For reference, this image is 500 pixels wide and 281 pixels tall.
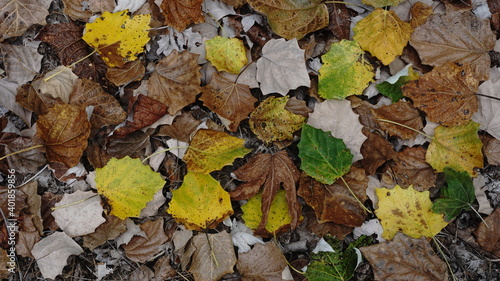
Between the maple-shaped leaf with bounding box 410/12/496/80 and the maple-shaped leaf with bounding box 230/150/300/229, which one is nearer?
the maple-shaped leaf with bounding box 230/150/300/229

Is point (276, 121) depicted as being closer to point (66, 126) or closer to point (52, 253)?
point (66, 126)

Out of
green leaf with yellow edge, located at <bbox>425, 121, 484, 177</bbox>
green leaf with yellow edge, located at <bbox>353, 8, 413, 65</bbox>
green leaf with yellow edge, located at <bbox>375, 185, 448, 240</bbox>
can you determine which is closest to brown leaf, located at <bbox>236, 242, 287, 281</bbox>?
green leaf with yellow edge, located at <bbox>375, 185, 448, 240</bbox>

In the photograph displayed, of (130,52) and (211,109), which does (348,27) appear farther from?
(130,52)

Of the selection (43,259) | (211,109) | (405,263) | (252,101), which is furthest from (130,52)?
(405,263)

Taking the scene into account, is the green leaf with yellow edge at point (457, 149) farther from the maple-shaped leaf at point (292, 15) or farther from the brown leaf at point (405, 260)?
the maple-shaped leaf at point (292, 15)

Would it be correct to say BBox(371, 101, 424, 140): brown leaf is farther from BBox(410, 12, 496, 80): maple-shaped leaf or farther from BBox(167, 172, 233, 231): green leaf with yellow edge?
BBox(167, 172, 233, 231): green leaf with yellow edge

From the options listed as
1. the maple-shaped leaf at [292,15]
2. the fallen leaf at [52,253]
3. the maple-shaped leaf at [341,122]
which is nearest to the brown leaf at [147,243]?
the fallen leaf at [52,253]
